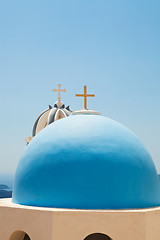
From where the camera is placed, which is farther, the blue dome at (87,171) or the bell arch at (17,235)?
the bell arch at (17,235)

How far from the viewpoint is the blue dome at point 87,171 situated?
25.4 feet

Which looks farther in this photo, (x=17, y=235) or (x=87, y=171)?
(x=17, y=235)

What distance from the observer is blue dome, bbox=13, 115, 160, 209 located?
7.74 metres

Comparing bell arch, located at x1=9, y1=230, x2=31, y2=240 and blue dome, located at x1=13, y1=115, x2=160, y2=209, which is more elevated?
blue dome, located at x1=13, y1=115, x2=160, y2=209

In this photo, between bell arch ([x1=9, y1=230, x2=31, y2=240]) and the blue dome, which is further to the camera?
bell arch ([x1=9, y1=230, x2=31, y2=240])

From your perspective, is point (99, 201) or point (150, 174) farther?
point (150, 174)

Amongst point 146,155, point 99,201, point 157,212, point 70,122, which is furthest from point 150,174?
point 70,122

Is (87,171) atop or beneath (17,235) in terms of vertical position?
atop

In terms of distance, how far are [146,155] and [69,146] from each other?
2280mm

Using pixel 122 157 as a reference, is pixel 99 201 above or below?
below

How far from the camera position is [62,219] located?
282 inches

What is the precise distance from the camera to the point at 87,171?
7879mm

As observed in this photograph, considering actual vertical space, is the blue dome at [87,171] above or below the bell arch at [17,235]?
above

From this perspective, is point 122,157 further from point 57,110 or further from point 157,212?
point 57,110
